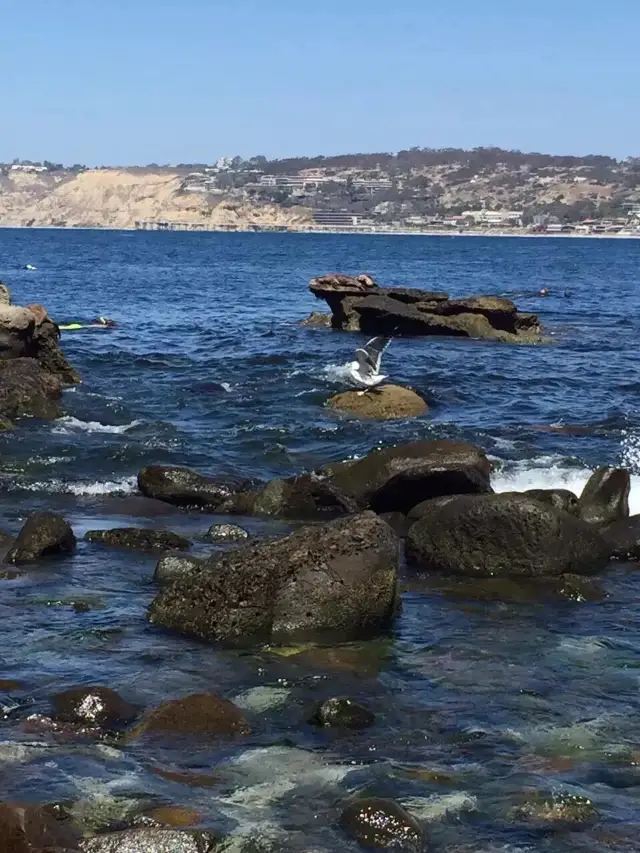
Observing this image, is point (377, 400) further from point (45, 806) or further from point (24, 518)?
point (45, 806)

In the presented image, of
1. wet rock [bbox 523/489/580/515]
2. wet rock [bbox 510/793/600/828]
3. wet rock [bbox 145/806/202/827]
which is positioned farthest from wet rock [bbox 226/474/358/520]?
wet rock [bbox 145/806/202/827]

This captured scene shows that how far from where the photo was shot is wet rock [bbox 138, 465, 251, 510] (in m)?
16.5

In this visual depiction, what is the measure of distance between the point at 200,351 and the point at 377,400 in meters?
12.6

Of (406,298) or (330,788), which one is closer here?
(330,788)

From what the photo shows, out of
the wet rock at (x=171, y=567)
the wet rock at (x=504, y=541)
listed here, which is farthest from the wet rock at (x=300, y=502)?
the wet rock at (x=171, y=567)

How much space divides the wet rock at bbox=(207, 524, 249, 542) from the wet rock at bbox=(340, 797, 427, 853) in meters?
7.07

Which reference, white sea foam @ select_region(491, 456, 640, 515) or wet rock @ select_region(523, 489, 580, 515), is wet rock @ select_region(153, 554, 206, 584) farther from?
white sea foam @ select_region(491, 456, 640, 515)

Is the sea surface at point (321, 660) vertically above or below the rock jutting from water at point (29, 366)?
below

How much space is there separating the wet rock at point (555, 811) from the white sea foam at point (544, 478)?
9593 millimetres

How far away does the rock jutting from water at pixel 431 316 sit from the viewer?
1596 inches

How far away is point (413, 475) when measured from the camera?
50.8ft

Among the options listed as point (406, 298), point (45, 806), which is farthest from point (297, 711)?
point (406, 298)

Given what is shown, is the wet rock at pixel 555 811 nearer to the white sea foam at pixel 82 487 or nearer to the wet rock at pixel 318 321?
the white sea foam at pixel 82 487

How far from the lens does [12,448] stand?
19.8m
